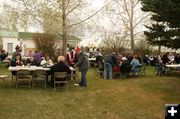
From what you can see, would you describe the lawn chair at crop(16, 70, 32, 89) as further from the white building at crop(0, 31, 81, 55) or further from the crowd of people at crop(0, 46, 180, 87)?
the white building at crop(0, 31, 81, 55)

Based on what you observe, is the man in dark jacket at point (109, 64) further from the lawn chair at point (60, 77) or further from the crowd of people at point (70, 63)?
the lawn chair at point (60, 77)

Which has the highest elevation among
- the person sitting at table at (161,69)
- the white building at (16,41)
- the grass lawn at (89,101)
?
the white building at (16,41)

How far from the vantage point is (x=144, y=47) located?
3572 cm

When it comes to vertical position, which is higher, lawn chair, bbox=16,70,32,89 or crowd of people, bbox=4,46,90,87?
crowd of people, bbox=4,46,90,87

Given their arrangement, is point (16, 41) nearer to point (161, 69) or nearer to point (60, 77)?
point (161, 69)

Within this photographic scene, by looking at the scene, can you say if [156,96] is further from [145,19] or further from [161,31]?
[145,19]

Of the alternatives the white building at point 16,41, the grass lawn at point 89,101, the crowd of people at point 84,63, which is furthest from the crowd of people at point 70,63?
the white building at point 16,41

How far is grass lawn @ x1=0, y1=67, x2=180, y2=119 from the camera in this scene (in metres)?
8.99

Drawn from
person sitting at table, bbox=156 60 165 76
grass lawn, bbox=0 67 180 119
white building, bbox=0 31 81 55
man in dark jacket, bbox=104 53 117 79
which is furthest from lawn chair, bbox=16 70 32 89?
white building, bbox=0 31 81 55

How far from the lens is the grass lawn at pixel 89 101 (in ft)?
29.5

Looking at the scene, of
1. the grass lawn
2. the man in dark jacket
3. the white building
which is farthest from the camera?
the white building

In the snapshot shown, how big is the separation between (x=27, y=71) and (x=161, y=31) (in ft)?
45.6

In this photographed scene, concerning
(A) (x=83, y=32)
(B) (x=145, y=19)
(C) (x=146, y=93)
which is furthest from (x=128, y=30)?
(C) (x=146, y=93)

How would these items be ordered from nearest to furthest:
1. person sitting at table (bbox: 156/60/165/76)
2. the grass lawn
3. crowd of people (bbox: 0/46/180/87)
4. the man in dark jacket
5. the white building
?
the grass lawn < crowd of people (bbox: 0/46/180/87) < the man in dark jacket < person sitting at table (bbox: 156/60/165/76) < the white building
